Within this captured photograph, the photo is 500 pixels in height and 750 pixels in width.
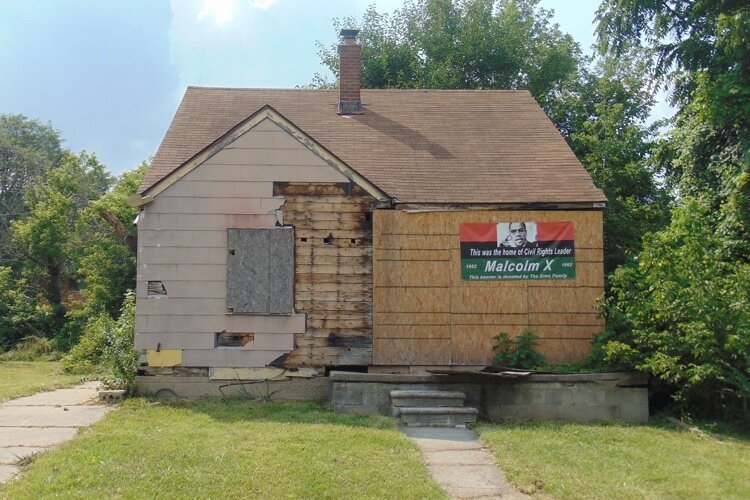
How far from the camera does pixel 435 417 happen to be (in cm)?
967

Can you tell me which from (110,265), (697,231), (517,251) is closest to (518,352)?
(517,251)

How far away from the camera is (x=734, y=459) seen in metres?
7.68

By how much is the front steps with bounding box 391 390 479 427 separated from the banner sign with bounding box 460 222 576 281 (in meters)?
2.46

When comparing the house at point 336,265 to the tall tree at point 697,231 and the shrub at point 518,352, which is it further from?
the tall tree at point 697,231

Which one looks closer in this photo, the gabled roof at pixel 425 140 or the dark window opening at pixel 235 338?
the dark window opening at pixel 235 338

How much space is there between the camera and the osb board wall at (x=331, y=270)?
11.6 m

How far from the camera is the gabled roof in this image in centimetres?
1230

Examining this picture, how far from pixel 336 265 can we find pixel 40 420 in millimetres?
5336

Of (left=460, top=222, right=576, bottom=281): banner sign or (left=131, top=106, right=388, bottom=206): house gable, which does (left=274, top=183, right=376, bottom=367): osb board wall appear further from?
(left=460, top=222, right=576, bottom=281): banner sign

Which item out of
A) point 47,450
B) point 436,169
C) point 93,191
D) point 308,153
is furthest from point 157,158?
point 93,191

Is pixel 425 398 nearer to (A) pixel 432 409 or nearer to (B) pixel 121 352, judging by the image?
(A) pixel 432 409

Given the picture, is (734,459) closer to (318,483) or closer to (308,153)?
(318,483)

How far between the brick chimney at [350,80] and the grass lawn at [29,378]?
8.92 m

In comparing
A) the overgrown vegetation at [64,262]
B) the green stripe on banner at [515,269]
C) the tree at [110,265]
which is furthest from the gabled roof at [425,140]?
the tree at [110,265]
